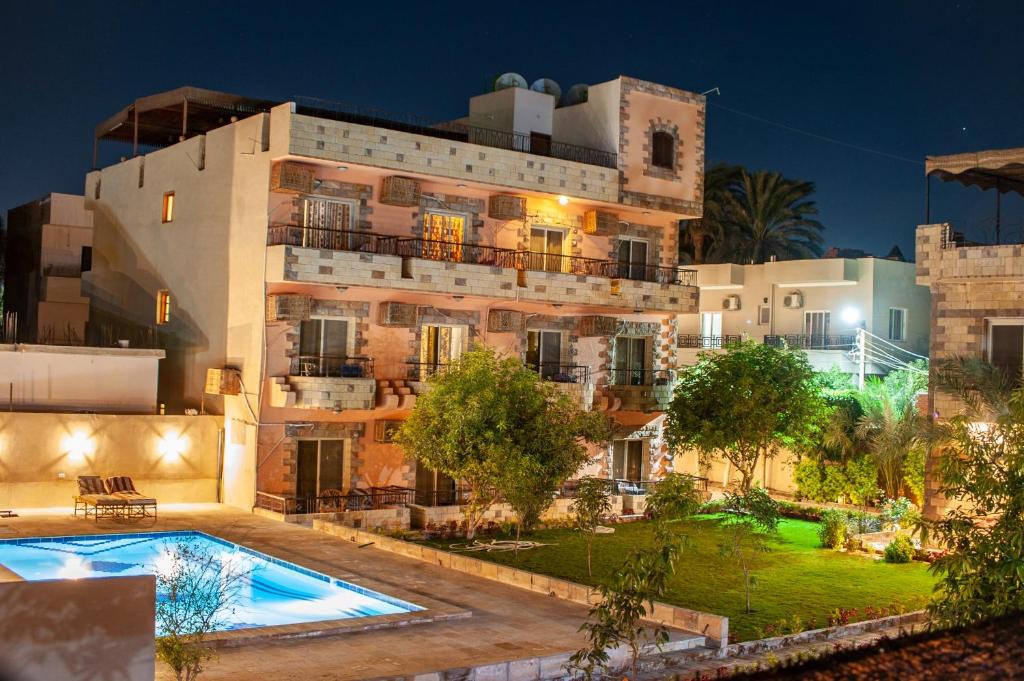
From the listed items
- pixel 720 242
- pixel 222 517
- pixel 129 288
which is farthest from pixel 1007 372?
pixel 720 242

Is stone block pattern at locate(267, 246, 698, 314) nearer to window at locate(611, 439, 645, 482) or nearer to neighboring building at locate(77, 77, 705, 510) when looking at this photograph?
neighboring building at locate(77, 77, 705, 510)

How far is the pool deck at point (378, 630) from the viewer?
1394 centimetres

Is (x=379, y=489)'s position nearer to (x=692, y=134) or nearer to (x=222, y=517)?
(x=222, y=517)

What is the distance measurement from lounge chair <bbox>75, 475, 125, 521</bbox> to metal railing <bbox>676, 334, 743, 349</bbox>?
79.3ft

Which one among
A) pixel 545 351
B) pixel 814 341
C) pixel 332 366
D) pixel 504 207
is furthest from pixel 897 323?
pixel 332 366

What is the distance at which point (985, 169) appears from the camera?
25391 millimetres

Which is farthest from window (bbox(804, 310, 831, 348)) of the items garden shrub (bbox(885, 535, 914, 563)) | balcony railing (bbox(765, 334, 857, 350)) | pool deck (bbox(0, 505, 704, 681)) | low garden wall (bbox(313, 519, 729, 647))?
pool deck (bbox(0, 505, 704, 681))

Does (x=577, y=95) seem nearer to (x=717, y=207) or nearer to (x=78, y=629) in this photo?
(x=717, y=207)

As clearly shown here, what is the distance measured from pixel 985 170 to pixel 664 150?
9.79 m

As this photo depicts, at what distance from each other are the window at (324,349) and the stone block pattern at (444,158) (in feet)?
12.6

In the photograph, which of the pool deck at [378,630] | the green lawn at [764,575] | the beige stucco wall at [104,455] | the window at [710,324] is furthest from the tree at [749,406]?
the beige stucco wall at [104,455]

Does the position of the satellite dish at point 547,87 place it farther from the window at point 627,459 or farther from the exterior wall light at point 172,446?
the exterior wall light at point 172,446

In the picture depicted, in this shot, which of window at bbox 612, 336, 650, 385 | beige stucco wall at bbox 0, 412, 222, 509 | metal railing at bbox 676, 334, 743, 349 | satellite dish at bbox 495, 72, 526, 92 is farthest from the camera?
metal railing at bbox 676, 334, 743, 349

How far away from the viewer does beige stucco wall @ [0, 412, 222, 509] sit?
975 inches
